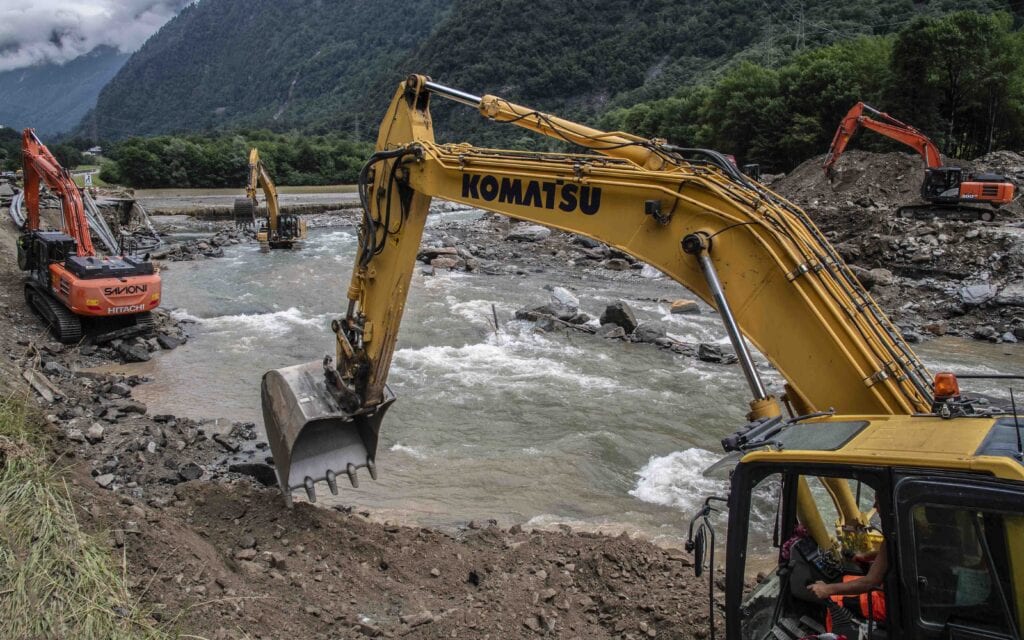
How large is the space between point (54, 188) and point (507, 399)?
1123cm

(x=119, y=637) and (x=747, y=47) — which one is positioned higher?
(x=747, y=47)

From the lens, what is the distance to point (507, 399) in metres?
11.9

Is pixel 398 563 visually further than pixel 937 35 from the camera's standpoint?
No

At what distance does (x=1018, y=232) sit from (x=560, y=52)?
10972 cm

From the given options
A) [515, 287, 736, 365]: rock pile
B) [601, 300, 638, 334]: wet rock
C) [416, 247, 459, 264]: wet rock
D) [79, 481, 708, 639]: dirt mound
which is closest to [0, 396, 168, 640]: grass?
[79, 481, 708, 639]: dirt mound

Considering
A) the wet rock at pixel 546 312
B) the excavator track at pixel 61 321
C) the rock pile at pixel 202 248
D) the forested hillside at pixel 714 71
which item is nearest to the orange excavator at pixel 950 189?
the forested hillside at pixel 714 71

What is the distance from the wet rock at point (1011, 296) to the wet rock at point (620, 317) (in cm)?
836

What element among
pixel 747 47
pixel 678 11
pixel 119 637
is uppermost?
pixel 678 11

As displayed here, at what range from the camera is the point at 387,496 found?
8.24 metres

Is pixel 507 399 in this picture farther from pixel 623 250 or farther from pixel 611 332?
pixel 623 250

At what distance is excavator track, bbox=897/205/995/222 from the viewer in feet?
72.8

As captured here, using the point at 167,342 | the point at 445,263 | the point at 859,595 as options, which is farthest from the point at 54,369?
the point at 445,263

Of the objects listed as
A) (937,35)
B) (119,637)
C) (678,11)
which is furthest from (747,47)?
(119,637)

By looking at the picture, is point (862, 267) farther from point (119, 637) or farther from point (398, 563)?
point (119, 637)
